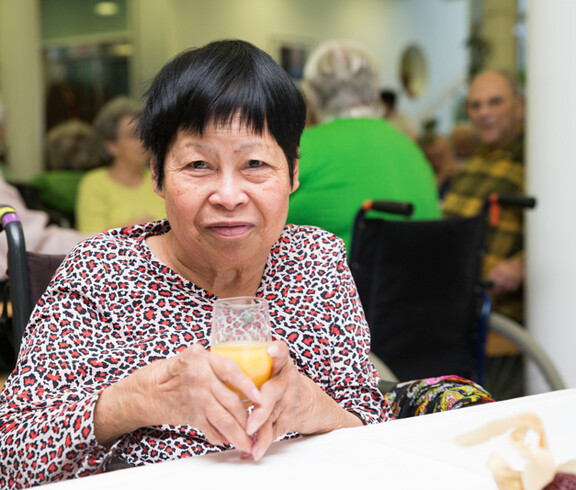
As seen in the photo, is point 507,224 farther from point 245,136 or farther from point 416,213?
point 245,136

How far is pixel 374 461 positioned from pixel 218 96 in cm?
59

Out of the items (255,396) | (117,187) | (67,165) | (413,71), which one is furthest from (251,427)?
(413,71)

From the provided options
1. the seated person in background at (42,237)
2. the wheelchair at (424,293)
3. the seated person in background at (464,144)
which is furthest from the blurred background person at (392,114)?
the seated person in background at (42,237)

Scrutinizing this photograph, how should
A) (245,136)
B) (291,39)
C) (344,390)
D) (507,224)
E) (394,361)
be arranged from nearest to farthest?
(245,136), (344,390), (394,361), (507,224), (291,39)

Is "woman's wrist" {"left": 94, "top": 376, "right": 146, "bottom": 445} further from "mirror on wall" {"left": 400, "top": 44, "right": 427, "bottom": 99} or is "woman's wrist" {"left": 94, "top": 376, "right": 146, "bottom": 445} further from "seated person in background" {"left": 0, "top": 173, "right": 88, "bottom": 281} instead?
"mirror on wall" {"left": 400, "top": 44, "right": 427, "bottom": 99}

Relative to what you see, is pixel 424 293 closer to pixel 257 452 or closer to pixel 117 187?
pixel 257 452

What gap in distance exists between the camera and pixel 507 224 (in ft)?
11.0

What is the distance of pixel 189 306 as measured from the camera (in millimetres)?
1357

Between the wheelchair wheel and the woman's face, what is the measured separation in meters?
1.68

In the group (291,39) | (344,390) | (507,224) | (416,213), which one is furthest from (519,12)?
Answer: (344,390)

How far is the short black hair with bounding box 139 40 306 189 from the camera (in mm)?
1251

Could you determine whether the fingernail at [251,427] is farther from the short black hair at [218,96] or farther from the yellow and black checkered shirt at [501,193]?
the yellow and black checkered shirt at [501,193]

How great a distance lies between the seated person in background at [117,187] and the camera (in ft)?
13.6

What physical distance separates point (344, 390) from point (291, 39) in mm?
6867
